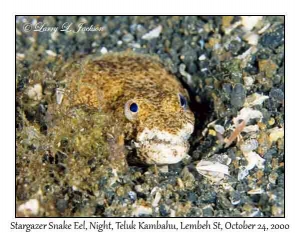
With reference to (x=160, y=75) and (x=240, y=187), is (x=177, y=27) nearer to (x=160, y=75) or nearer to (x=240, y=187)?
(x=160, y=75)

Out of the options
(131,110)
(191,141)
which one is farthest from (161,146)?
(191,141)

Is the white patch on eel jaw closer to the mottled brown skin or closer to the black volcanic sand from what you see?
the mottled brown skin

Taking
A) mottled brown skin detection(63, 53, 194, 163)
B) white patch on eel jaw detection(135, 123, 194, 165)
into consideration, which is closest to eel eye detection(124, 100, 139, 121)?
mottled brown skin detection(63, 53, 194, 163)

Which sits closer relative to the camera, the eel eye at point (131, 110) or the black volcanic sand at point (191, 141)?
the black volcanic sand at point (191, 141)

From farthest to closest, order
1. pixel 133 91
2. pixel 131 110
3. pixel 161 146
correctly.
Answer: pixel 133 91
pixel 131 110
pixel 161 146

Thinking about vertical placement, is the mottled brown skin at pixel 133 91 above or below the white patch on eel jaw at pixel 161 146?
above

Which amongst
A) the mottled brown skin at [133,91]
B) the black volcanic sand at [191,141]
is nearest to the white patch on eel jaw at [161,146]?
the mottled brown skin at [133,91]

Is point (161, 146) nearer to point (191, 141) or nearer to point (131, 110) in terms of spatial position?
point (131, 110)

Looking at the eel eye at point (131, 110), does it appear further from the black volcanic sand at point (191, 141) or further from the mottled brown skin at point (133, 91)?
the black volcanic sand at point (191, 141)
